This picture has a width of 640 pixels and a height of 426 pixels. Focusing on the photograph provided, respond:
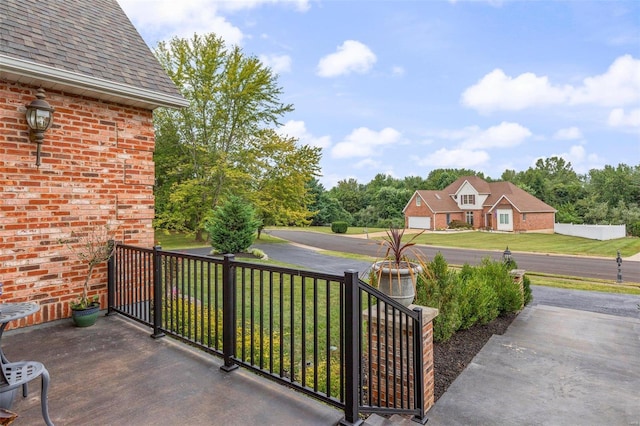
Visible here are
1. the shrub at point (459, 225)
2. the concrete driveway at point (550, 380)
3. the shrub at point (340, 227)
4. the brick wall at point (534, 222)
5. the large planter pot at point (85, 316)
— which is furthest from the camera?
the shrub at point (459, 225)

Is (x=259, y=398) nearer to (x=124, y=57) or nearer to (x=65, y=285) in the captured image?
(x=65, y=285)

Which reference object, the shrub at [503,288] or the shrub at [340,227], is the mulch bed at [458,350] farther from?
the shrub at [340,227]

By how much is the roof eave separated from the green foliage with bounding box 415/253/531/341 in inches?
161

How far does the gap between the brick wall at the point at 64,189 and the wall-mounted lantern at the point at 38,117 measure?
0.09m

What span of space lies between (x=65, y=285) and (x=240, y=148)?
15.2 m

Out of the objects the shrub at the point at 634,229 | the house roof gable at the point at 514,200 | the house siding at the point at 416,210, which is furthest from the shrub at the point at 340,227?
the shrub at the point at 634,229

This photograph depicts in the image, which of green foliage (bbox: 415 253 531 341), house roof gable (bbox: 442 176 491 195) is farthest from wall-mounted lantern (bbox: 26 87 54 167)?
house roof gable (bbox: 442 176 491 195)

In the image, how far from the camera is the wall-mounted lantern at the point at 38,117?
11.1 ft

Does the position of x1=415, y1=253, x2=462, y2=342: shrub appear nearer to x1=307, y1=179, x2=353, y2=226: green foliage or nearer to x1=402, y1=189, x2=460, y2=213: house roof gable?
x1=402, y1=189, x2=460, y2=213: house roof gable

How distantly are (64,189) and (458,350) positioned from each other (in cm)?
517

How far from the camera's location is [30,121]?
3.42 meters

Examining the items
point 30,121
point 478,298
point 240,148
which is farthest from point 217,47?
point 478,298

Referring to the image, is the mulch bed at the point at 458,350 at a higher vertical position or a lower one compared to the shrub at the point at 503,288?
lower

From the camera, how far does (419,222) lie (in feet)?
110
